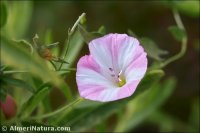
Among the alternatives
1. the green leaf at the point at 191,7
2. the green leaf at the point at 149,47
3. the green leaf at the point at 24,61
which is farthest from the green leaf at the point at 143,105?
the green leaf at the point at 24,61

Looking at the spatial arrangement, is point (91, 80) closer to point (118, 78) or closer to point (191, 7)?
point (118, 78)

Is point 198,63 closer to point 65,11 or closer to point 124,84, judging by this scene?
point 65,11

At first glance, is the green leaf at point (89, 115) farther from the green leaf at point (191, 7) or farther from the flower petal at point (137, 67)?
the green leaf at point (191, 7)

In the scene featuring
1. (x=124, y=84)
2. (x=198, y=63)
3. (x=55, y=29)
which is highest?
(x=124, y=84)

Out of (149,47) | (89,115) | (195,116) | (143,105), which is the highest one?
(149,47)

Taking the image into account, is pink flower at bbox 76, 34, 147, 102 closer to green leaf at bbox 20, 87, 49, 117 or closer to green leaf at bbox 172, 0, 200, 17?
green leaf at bbox 20, 87, 49, 117

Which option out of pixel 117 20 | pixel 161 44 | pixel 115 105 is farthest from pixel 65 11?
pixel 115 105

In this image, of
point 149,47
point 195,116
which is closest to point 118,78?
point 149,47
